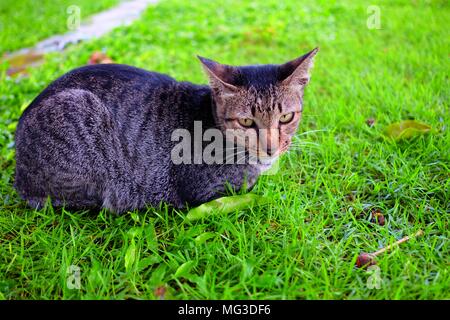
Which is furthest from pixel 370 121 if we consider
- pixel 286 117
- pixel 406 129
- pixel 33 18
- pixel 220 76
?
pixel 33 18

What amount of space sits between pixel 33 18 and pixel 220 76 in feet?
19.4

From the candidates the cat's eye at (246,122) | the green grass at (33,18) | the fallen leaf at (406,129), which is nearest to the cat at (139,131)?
the cat's eye at (246,122)

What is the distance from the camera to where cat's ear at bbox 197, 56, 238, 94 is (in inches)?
87.6

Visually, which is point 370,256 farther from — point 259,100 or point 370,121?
point 370,121

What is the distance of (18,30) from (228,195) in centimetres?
536

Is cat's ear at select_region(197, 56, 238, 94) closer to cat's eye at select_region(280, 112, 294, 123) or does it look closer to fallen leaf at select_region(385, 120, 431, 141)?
cat's eye at select_region(280, 112, 294, 123)

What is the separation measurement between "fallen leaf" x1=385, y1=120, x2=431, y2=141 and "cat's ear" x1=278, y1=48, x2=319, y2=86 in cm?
92

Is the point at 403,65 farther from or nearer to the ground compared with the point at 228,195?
farther from the ground

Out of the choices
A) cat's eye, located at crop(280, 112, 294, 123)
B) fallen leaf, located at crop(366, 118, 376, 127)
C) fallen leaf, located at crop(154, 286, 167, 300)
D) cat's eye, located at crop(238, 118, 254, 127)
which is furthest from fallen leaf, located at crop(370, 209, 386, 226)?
fallen leaf, located at crop(154, 286, 167, 300)

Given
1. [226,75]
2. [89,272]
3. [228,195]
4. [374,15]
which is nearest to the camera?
[89,272]

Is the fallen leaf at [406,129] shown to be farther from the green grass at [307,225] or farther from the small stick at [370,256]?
the small stick at [370,256]

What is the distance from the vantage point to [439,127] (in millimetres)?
2879
